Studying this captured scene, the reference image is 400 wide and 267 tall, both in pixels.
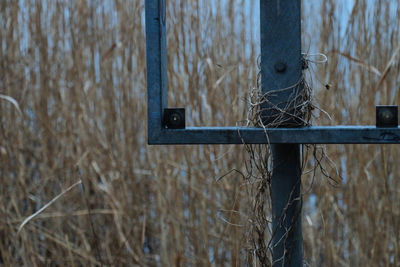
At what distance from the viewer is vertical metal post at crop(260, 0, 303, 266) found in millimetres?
928

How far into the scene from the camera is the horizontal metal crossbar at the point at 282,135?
0.88 m

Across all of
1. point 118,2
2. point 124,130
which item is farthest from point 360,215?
point 118,2

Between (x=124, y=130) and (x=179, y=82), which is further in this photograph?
(x=124, y=130)

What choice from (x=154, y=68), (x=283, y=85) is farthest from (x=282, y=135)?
(x=154, y=68)

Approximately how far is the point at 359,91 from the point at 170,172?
525 mm

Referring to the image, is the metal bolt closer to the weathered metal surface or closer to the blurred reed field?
the weathered metal surface

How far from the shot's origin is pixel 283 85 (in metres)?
0.94

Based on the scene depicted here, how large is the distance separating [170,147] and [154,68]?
0.73 metres

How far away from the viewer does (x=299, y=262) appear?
0.99 metres

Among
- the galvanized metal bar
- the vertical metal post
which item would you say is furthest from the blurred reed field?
the galvanized metal bar

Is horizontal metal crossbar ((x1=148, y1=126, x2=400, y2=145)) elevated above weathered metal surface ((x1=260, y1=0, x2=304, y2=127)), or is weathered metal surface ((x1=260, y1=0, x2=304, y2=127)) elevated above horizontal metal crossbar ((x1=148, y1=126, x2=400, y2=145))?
weathered metal surface ((x1=260, y1=0, x2=304, y2=127))

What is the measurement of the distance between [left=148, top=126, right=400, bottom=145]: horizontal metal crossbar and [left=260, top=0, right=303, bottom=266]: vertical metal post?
4cm

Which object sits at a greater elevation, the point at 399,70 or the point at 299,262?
the point at 399,70

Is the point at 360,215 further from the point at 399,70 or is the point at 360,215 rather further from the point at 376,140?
the point at 376,140
